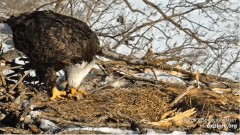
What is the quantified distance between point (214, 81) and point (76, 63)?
1633 mm

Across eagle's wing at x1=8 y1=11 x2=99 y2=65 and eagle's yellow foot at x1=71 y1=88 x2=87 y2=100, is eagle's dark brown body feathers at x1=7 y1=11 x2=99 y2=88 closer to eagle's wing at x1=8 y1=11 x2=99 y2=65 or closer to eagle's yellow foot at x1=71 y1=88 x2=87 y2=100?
eagle's wing at x1=8 y1=11 x2=99 y2=65

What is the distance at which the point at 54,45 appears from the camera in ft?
13.7

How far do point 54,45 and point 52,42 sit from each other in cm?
3

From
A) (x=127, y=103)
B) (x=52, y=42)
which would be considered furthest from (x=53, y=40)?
(x=127, y=103)

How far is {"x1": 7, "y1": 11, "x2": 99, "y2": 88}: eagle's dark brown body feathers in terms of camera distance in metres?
4.18

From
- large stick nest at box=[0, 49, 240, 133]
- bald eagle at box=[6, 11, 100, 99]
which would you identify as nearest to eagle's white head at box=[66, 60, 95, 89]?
bald eagle at box=[6, 11, 100, 99]

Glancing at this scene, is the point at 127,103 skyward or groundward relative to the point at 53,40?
groundward

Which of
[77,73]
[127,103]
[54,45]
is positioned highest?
[54,45]

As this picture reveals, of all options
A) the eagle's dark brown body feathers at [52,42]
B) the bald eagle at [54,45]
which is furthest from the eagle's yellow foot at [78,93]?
the eagle's dark brown body feathers at [52,42]

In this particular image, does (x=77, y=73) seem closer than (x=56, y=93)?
No

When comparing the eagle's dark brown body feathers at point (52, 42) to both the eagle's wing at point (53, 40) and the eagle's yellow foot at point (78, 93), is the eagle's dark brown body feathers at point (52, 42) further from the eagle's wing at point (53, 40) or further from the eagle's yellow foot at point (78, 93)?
the eagle's yellow foot at point (78, 93)

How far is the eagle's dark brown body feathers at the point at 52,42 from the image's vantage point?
418cm

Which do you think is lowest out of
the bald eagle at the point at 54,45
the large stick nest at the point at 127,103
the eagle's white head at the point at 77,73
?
the large stick nest at the point at 127,103

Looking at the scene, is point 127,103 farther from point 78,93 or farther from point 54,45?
point 54,45
